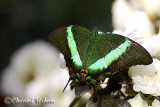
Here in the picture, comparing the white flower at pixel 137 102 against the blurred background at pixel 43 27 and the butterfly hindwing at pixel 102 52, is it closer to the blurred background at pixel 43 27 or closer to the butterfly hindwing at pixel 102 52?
the butterfly hindwing at pixel 102 52

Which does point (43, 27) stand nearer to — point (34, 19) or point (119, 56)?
point (34, 19)

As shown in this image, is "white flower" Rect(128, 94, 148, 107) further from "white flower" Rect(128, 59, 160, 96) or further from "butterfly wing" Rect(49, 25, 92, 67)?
"butterfly wing" Rect(49, 25, 92, 67)

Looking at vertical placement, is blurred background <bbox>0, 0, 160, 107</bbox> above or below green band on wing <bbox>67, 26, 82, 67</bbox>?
above

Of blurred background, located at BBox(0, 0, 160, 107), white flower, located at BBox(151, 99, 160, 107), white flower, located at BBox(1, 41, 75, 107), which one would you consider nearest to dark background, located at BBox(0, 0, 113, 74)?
blurred background, located at BBox(0, 0, 160, 107)

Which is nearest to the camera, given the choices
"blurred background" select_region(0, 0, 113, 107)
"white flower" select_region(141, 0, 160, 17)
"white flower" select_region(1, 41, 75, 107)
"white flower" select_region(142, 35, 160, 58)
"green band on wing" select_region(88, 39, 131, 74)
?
"green band on wing" select_region(88, 39, 131, 74)

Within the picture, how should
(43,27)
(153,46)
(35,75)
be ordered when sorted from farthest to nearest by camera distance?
(43,27) < (35,75) < (153,46)

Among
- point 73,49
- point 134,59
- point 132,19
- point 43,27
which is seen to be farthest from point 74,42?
point 43,27
